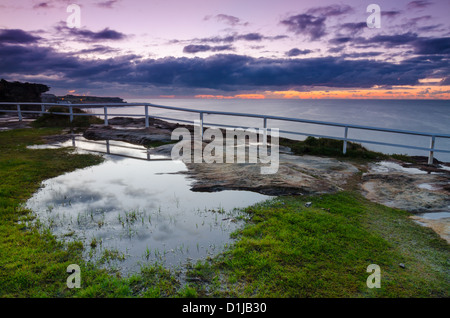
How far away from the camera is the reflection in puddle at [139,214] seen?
3965 mm

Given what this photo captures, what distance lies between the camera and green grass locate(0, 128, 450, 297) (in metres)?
3.12

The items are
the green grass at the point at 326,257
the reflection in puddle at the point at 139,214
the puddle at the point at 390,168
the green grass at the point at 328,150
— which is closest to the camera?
the green grass at the point at 326,257

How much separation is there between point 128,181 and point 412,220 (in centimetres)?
612

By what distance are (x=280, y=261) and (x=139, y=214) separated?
2.69 meters

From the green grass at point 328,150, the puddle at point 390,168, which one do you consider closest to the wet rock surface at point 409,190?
the puddle at point 390,168

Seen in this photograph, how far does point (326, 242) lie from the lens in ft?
13.5

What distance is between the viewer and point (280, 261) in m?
3.64

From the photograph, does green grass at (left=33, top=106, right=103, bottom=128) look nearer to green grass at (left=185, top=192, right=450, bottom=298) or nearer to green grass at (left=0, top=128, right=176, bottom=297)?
green grass at (left=0, top=128, right=176, bottom=297)

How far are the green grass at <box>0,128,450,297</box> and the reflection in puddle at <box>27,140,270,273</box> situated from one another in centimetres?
27

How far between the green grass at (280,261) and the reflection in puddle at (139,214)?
0.27 m

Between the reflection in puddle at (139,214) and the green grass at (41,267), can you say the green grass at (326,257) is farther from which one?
the green grass at (41,267)

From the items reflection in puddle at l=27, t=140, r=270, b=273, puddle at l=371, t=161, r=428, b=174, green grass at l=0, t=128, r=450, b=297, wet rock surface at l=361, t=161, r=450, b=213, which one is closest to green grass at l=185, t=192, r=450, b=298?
green grass at l=0, t=128, r=450, b=297
